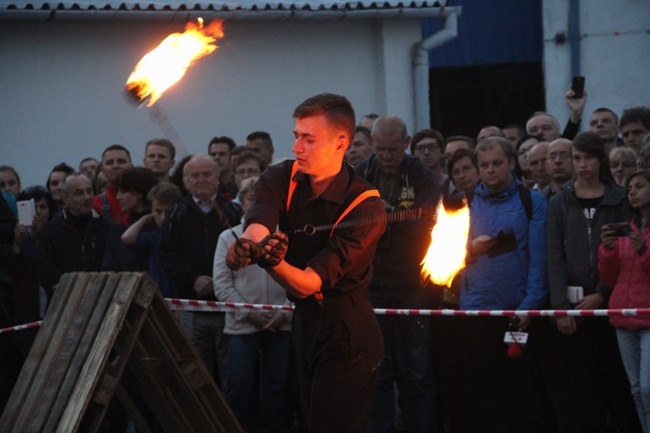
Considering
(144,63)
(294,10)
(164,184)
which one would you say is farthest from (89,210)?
(294,10)

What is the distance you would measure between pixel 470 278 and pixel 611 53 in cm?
1029

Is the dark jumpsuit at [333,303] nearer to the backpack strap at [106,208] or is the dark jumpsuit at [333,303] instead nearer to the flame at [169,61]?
the flame at [169,61]

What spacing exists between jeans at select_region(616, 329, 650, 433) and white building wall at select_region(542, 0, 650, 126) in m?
10.0

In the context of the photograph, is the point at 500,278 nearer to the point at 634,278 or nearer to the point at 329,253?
the point at 634,278

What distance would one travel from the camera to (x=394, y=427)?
31.9 feet

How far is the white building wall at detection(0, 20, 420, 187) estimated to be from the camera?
1580cm

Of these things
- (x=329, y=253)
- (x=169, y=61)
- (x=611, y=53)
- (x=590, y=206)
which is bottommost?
(x=590, y=206)

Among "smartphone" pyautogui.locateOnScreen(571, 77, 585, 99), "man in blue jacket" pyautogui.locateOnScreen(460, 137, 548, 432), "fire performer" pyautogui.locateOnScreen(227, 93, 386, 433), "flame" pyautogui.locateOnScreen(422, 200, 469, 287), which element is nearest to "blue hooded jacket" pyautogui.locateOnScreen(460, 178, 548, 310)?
"man in blue jacket" pyautogui.locateOnScreen(460, 137, 548, 432)

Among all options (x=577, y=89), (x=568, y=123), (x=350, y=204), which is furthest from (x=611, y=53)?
(x=350, y=204)

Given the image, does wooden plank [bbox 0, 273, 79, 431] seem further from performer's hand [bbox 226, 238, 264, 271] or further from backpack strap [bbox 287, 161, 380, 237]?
performer's hand [bbox 226, 238, 264, 271]

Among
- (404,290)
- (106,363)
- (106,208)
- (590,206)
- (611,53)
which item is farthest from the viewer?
(611,53)

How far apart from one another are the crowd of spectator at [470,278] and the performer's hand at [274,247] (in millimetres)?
3592

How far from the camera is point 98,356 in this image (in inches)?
268

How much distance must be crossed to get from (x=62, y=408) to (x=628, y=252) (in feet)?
13.3
